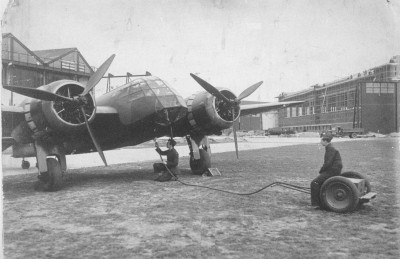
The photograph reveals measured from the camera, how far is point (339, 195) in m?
7.20

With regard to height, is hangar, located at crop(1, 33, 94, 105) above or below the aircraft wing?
above

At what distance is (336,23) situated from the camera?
9375 millimetres

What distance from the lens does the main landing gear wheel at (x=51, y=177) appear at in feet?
35.3

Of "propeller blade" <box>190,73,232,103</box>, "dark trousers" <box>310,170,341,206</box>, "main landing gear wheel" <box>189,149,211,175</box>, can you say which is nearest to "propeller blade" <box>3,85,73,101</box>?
"propeller blade" <box>190,73,232,103</box>

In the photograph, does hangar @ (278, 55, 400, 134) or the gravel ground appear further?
hangar @ (278, 55, 400, 134)

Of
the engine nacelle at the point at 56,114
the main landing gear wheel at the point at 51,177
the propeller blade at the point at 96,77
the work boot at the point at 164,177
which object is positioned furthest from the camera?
the work boot at the point at 164,177

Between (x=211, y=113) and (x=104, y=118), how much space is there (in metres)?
3.95

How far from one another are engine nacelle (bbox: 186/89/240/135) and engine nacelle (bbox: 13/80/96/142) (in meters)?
4.13

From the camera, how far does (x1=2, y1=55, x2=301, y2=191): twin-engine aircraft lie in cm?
1079

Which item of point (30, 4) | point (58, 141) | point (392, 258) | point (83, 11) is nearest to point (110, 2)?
point (83, 11)

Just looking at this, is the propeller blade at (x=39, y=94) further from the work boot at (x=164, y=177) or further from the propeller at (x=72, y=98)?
the work boot at (x=164, y=177)

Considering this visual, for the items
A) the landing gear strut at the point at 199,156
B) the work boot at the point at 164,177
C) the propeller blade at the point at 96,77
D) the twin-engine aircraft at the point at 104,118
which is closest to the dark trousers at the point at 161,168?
the work boot at the point at 164,177

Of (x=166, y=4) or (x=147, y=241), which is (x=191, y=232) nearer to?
(x=147, y=241)

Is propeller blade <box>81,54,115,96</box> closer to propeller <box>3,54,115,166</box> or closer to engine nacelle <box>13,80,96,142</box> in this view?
propeller <box>3,54,115,166</box>
